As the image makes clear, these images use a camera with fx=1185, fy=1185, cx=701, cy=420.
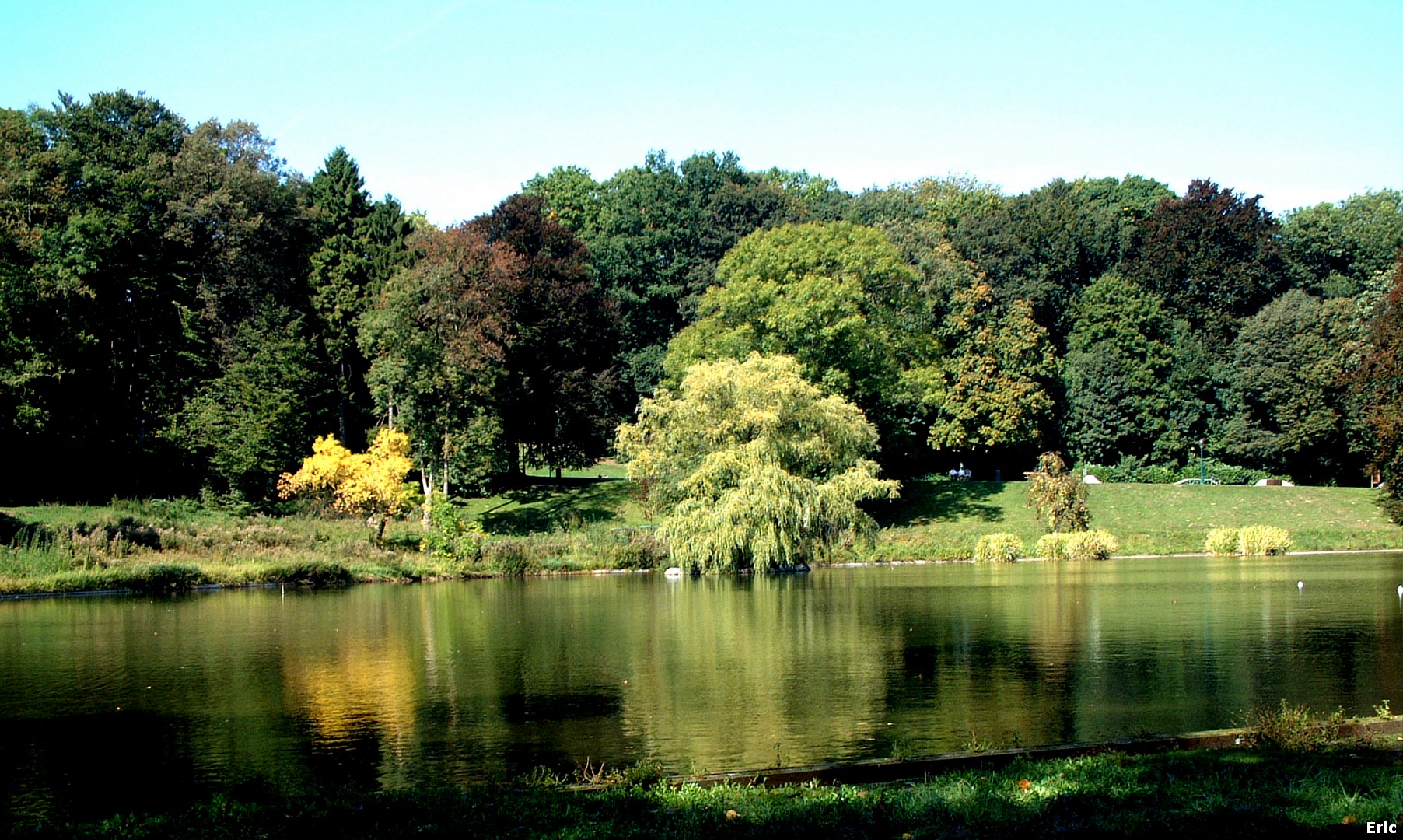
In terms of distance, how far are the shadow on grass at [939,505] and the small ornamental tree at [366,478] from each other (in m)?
19.7

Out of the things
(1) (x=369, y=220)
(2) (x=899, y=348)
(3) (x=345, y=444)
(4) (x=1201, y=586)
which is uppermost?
(1) (x=369, y=220)

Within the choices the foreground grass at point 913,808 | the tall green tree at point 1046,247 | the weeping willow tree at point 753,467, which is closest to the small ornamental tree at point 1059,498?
the weeping willow tree at point 753,467

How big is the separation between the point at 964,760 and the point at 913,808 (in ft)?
6.79

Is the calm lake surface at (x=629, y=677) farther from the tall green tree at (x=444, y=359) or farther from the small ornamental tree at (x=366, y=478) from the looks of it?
the tall green tree at (x=444, y=359)

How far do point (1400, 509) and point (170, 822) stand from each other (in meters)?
48.4

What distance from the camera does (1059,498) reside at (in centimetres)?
4350

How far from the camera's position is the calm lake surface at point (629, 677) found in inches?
506

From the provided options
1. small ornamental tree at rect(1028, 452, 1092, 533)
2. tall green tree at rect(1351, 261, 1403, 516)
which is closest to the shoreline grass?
small ornamental tree at rect(1028, 452, 1092, 533)

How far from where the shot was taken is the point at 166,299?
51.7m

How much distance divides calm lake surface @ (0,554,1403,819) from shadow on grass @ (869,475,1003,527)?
19500mm

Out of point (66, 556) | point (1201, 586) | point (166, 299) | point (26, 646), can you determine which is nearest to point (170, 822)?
point (26, 646)

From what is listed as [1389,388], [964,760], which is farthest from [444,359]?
[964,760]

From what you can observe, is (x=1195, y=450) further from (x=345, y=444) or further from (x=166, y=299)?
(x=166, y=299)

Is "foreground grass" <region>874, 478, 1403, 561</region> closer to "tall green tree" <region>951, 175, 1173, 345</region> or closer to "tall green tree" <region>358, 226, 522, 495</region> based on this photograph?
"tall green tree" <region>951, 175, 1173, 345</region>
